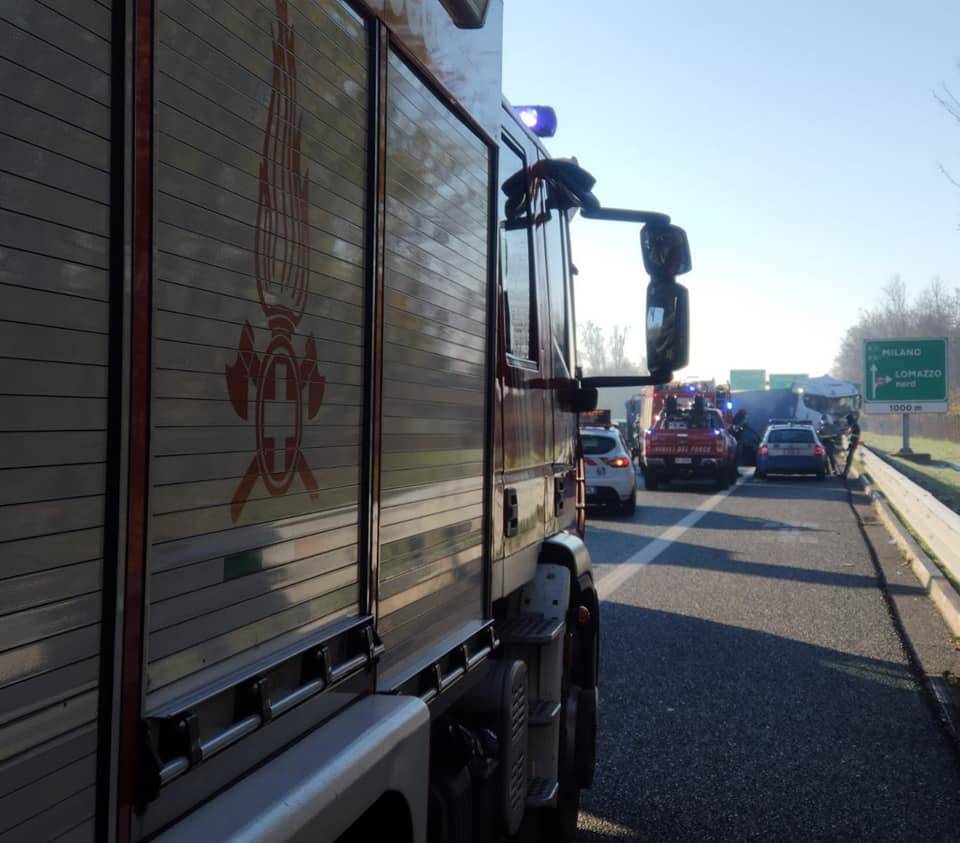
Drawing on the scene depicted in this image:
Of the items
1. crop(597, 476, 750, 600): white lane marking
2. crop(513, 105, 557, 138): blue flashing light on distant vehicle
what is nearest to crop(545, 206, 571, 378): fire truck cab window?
crop(513, 105, 557, 138): blue flashing light on distant vehicle

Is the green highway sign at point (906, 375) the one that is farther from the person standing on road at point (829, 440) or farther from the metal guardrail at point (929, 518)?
the metal guardrail at point (929, 518)

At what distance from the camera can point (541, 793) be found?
12.5 ft

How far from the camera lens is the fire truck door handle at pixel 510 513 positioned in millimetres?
3625

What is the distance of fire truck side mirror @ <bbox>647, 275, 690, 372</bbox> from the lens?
13.5 feet

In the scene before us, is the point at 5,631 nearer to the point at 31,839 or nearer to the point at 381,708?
the point at 31,839

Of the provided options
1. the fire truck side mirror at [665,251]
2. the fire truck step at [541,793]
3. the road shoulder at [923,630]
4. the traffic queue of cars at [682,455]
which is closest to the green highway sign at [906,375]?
the traffic queue of cars at [682,455]

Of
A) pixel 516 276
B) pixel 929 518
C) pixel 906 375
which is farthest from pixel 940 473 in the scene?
pixel 516 276

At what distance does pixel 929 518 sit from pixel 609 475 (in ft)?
23.2

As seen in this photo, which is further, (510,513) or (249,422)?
(510,513)

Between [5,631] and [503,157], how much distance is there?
9.29 ft

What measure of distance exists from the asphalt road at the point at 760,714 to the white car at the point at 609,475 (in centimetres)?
666

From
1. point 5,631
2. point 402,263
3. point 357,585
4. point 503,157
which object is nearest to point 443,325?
point 402,263

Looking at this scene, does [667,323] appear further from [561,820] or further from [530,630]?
[561,820]

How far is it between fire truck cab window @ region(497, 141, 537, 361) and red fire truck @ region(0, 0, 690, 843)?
34 centimetres
